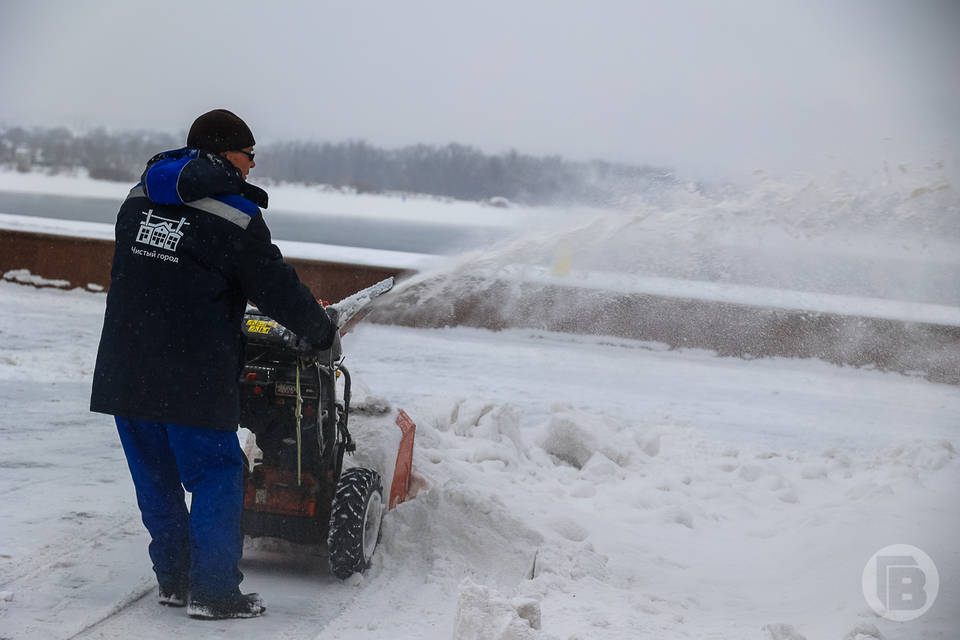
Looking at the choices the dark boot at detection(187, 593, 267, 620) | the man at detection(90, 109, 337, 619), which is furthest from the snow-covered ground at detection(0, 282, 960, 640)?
the man at detection(90, 109, 337, 619)

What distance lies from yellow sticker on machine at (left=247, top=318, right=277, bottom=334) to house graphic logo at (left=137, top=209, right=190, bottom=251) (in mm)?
533

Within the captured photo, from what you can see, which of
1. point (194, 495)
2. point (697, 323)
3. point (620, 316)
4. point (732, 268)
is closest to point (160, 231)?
point (194, 495)

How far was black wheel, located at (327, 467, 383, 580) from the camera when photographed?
10.4 feet

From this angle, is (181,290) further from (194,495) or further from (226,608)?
(226,608)

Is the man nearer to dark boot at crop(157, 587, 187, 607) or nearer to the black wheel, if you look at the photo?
dark boot at crop(157, 587, 187, 607)

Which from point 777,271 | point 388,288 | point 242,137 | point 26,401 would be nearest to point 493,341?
point 777,271

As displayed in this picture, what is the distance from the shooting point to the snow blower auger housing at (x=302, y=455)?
3.15 metres

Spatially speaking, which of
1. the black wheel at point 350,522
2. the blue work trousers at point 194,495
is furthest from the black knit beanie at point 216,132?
the black wheel at point 350,522

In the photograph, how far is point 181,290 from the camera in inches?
106

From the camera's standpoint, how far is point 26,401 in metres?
6.20

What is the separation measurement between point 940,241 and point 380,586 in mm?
6863

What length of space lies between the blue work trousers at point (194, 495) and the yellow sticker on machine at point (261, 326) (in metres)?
0.42

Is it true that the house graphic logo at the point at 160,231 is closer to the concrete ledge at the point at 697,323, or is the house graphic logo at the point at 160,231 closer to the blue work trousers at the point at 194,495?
the blue work trousers at the point at 194,495

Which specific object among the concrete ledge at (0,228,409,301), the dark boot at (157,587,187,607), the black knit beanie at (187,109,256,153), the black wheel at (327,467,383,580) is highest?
the black knit beanie at (187,109,256,153)
